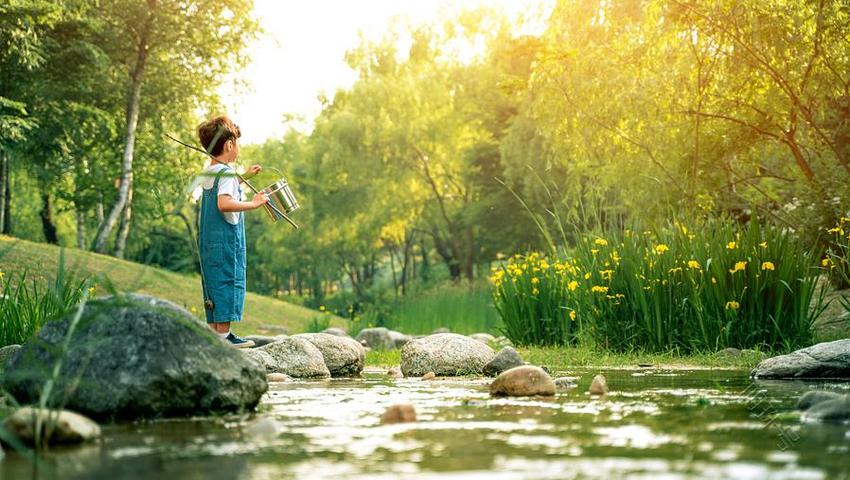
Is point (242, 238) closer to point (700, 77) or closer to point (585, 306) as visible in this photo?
point (585, 306)

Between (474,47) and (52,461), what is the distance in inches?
1577

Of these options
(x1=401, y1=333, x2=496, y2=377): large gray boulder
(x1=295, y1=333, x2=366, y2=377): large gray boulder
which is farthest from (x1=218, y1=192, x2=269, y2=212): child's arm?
(x1=401, y1=333, x2=496, y2=377): large gray boulder

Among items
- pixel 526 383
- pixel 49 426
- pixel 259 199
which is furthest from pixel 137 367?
pixel 259 199

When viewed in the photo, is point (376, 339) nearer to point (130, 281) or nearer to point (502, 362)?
point (502, 362)

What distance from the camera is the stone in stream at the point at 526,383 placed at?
595cm

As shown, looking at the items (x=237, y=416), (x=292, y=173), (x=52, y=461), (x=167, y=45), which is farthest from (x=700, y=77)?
(x=292, y=173)

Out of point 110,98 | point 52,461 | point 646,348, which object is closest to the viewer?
point 52,461

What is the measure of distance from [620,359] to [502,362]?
193 cm

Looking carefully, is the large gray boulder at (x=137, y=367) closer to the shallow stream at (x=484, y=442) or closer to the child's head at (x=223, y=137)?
the shallow stream at (x=484, y=442)

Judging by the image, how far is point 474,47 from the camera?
140ft

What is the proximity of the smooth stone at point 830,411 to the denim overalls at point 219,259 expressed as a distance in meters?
4.26

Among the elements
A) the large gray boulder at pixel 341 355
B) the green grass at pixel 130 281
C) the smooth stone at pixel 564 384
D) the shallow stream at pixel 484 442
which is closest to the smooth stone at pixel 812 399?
the shallow stream at pixel 484 442

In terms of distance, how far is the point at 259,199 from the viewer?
23.7 ft

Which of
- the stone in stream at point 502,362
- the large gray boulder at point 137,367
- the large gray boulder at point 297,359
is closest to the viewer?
the large gray boulder at point 137,367
